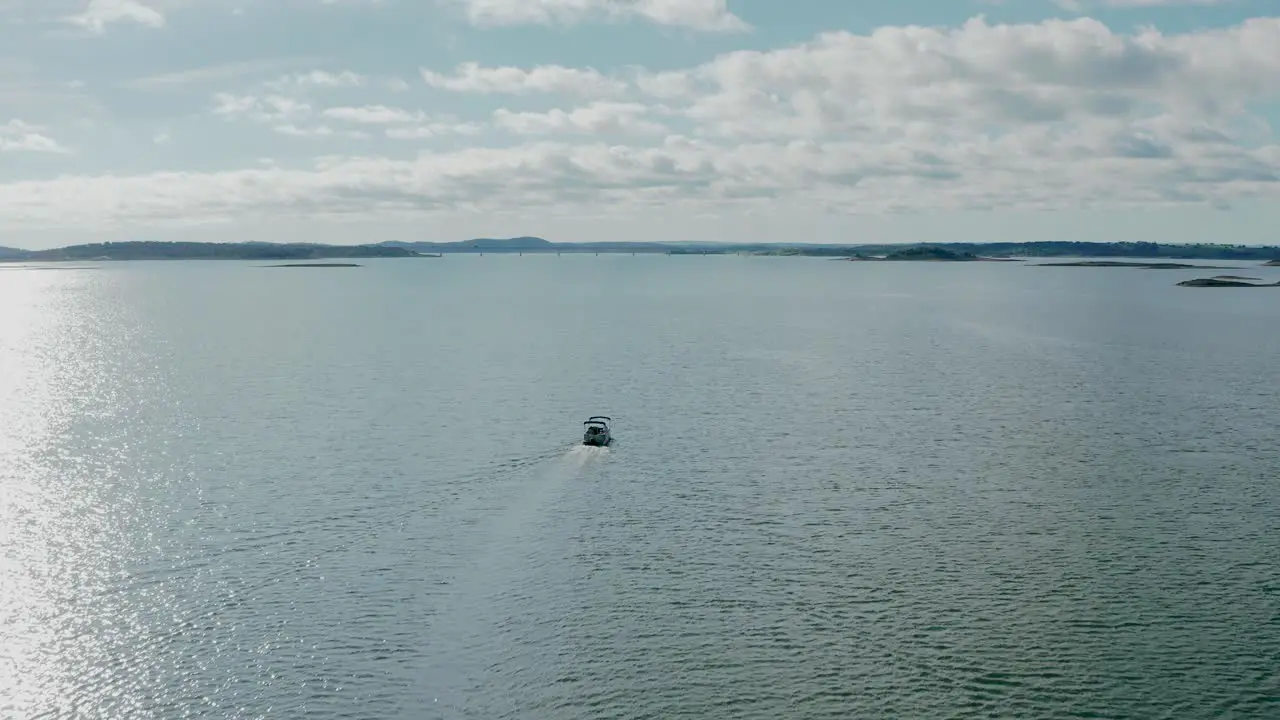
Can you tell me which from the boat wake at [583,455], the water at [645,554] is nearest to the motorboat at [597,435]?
the boat wake at [583,455]

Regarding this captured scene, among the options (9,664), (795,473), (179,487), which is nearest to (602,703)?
(9,664)

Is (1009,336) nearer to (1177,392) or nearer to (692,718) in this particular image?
(1177,392)

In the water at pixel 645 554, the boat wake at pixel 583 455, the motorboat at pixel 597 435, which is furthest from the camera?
the motorboat at pixel 597 435

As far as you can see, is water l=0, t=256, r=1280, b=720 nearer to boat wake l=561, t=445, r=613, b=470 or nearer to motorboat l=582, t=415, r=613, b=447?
boat wake l=561, t=445, r=613, b=470

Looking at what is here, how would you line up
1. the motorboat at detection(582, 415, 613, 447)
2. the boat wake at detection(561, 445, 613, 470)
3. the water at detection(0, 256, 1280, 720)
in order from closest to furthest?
the water at detection(0, 256, 1280, 720), the boat wake at detection(561, 445, 613, 470), the motorboat at detection(582, 415, 613, 447)

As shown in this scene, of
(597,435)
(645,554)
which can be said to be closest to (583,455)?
(597,435)

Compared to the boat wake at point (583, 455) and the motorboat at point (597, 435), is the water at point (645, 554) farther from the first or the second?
the motorboat at point (597, 435)

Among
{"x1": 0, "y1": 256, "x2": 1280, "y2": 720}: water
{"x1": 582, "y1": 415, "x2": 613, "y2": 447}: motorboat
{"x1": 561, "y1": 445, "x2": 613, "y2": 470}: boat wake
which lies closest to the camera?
{"x1": 0, "y1": 256, "x2": 1280, "y2": 720}: water

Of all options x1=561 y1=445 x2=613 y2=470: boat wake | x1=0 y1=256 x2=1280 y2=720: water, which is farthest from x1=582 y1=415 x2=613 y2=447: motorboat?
x1=0 y1=256 x2=1280 y2=720: water

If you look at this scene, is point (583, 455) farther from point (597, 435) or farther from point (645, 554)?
point (645, 554)
